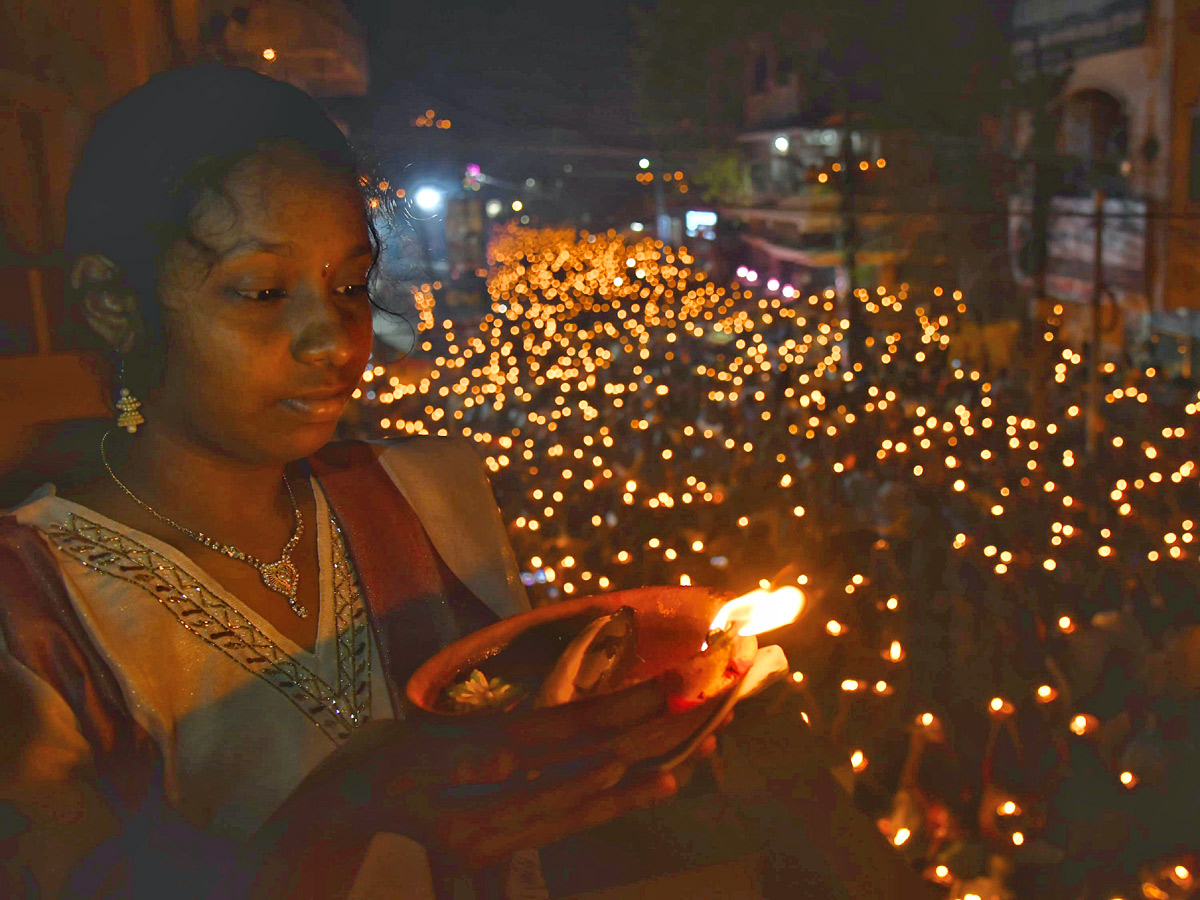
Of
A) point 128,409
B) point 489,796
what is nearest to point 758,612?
point 489,796

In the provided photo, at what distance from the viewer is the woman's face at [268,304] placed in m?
1.23

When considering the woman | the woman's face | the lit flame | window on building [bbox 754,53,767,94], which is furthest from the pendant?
window on building [bbox 754,53,767,94]

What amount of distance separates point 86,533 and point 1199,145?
1583 cm

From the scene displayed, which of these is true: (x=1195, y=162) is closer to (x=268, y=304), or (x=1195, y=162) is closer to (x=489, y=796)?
(x=268, y=304)

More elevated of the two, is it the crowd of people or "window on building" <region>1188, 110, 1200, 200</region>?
"window on building" <region>1188, 110, 1200, 200</region>

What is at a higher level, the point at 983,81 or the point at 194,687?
the point at 983,81

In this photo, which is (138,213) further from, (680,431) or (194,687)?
(680,431)

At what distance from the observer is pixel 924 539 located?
19.5 ft

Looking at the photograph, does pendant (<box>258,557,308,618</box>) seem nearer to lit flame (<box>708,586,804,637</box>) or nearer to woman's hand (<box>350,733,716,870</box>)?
woman's hand (<box>350,733,716,870</box>)

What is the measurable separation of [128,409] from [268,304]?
298mm

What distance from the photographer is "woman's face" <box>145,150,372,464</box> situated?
48.3 inches

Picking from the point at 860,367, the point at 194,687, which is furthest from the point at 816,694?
the point at 860,367

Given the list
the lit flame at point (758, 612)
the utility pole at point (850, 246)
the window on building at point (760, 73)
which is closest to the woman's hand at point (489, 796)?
the lit flame at point (758, 612)

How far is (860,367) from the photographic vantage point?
10.6m
